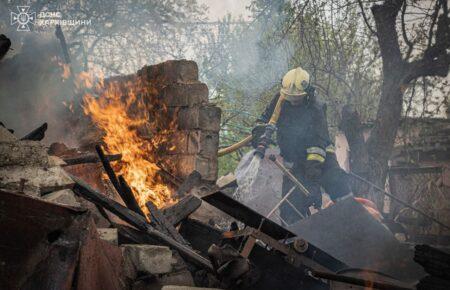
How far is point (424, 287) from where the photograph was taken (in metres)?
2.57

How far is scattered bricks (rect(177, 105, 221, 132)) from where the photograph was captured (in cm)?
553

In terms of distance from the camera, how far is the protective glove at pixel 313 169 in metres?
6.48

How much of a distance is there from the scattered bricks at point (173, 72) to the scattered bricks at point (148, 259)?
2.95 metres

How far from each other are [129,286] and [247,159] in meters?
7.01

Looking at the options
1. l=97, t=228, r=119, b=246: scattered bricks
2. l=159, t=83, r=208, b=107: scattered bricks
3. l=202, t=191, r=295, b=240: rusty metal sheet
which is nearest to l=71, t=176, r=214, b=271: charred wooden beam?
l=97, t=228, r=119, b=246: scattered bricks

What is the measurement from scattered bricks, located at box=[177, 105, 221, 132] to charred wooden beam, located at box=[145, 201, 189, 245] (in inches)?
64.3

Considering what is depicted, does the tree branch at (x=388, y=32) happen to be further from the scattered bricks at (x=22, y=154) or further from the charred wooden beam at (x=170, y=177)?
the scattered bricks at (x=22, y=154)

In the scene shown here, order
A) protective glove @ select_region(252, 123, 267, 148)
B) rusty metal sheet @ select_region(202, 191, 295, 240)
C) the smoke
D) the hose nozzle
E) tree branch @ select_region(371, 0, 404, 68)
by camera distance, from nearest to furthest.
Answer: rusty metal sheet @ select_region(202, 191, 295, 240) → the hose nozzle → protective glove @ select_region(252, 123, 267, 148) → the smoke → tree branch @ select_region(371, 0, 404, 68)

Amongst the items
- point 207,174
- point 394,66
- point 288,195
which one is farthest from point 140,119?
point 394,66

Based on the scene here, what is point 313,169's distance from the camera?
256 inches

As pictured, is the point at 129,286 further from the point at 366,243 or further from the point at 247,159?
the point at 247,159

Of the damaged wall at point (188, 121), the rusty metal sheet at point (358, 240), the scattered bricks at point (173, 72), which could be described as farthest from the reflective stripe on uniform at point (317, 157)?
the scattered bricks at point (173, 72)

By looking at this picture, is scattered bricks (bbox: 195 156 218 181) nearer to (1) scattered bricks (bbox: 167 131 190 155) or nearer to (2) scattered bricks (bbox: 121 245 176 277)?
(1) scattered bricks (bbox: 167 131 190 155)

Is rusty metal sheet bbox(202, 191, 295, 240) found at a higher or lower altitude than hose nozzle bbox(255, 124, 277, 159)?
lower
